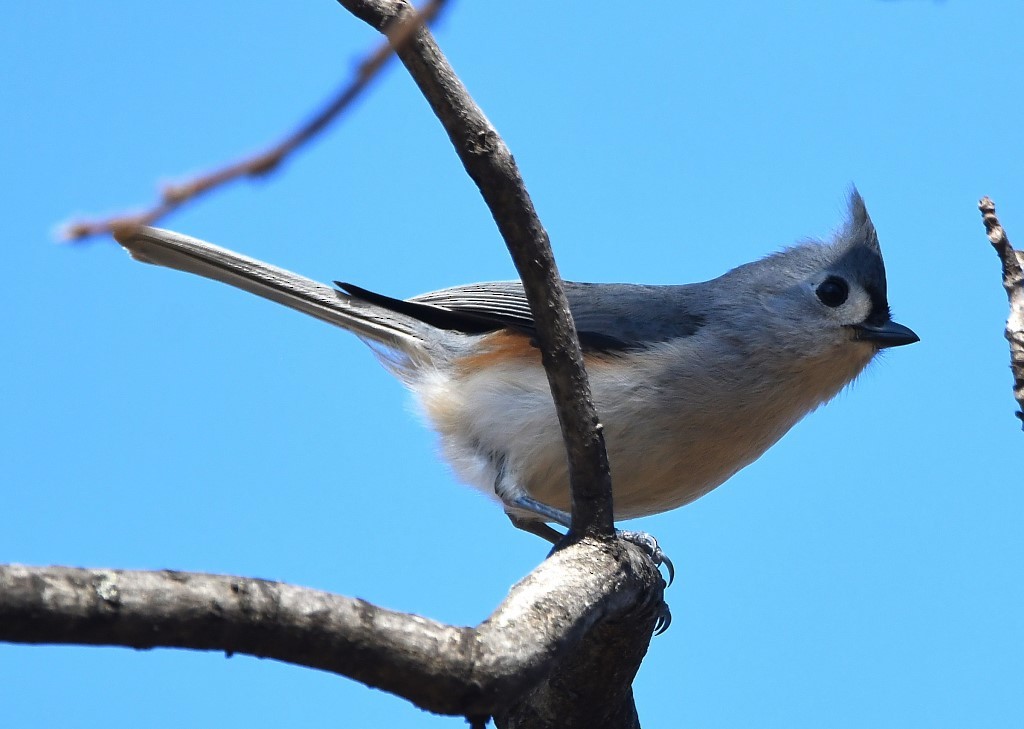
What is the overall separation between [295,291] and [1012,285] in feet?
8.92

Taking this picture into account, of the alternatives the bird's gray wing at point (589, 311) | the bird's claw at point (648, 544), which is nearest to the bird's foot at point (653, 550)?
the bird's claw at point (648, 544)

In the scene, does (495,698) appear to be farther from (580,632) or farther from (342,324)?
(342,324)

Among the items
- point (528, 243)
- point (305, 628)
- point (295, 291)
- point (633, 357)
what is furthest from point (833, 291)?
point (305, 628)

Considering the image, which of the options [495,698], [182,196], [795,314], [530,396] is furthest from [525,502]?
[182,196]

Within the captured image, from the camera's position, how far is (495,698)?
6.61 feet

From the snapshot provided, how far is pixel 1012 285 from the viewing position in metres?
2.61

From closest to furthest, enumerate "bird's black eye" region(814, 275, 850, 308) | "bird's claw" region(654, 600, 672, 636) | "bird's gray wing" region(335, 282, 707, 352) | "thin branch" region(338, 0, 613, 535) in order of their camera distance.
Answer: "thin branch" region(338, 0, 613, 535), "bird's claw" region(654, 600, 672, 636), "bird's gray wing" region(335, 282, 707, 352), "bird's black eye" region(814, 275, 850, 308)

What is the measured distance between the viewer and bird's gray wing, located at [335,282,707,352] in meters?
4.22

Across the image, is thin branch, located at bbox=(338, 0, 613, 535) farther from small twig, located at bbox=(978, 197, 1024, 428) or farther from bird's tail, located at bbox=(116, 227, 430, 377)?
bird's tail, located at bbox=(116, 227, 430, 377)

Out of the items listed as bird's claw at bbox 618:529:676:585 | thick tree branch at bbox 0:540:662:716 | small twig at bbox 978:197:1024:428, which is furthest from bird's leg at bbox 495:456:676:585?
small twig at bbox 978:197:1024:428

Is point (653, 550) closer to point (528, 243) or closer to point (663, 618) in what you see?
point (663, 618)

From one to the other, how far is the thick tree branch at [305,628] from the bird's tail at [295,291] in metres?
2.11

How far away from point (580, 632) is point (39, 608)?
130 cm

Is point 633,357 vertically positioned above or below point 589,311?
below
